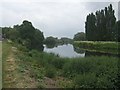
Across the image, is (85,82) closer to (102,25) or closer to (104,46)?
(104,46)

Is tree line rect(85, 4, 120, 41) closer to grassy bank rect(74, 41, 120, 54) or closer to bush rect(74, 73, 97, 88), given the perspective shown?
grassy bank rect(74, 41, 120, 54)

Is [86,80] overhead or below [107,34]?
below

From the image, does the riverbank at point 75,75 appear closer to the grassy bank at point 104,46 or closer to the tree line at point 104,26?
the grassy bank at point 104,46

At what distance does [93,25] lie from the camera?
6644cm

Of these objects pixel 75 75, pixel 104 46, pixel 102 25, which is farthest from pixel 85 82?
pixel 102 25

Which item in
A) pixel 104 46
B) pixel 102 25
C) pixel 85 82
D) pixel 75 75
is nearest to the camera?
pixel 85 82

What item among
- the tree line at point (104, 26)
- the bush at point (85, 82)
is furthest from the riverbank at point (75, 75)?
the tree line at point (104, 26)

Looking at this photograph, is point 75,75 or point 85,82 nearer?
point 85,82

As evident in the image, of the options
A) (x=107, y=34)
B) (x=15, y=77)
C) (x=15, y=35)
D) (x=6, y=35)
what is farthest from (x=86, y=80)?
(x=6, y=35)

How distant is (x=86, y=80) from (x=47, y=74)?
2.72 metres

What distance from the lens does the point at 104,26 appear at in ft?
198

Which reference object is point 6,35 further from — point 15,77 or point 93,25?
point 15,77

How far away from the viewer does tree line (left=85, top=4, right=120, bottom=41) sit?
58469 millimetres

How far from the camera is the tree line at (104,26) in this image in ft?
192
